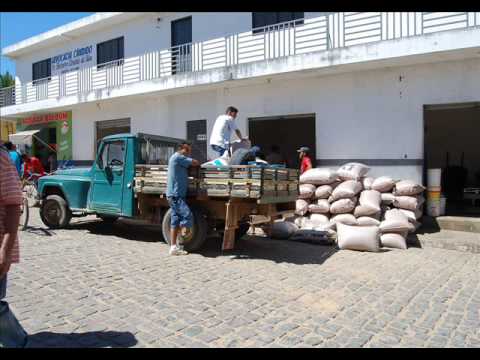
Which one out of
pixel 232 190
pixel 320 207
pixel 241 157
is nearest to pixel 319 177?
pixel 320 207

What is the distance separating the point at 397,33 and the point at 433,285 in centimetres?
659

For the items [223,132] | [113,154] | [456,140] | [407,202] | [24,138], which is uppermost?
[24,138]

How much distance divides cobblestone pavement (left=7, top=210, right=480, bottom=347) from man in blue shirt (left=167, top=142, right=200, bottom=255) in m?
0.48

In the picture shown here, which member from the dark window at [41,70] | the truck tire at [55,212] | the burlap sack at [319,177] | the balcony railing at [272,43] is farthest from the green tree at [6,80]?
the burlap sack at [319,177]

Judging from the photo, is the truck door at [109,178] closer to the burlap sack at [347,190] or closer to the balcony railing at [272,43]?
the burlap sack at [347,190]

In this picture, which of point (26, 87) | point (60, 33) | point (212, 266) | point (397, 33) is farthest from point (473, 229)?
point (26, 87)

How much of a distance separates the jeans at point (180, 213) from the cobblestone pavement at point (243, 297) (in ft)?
1.78

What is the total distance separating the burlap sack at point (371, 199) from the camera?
26.2 feet

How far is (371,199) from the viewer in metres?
8.14

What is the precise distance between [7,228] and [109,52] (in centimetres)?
1489

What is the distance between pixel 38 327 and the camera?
3473 millimetres

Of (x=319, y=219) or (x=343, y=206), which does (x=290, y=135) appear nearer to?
(x=319, y=219)

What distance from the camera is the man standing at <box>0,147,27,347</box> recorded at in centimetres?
256
